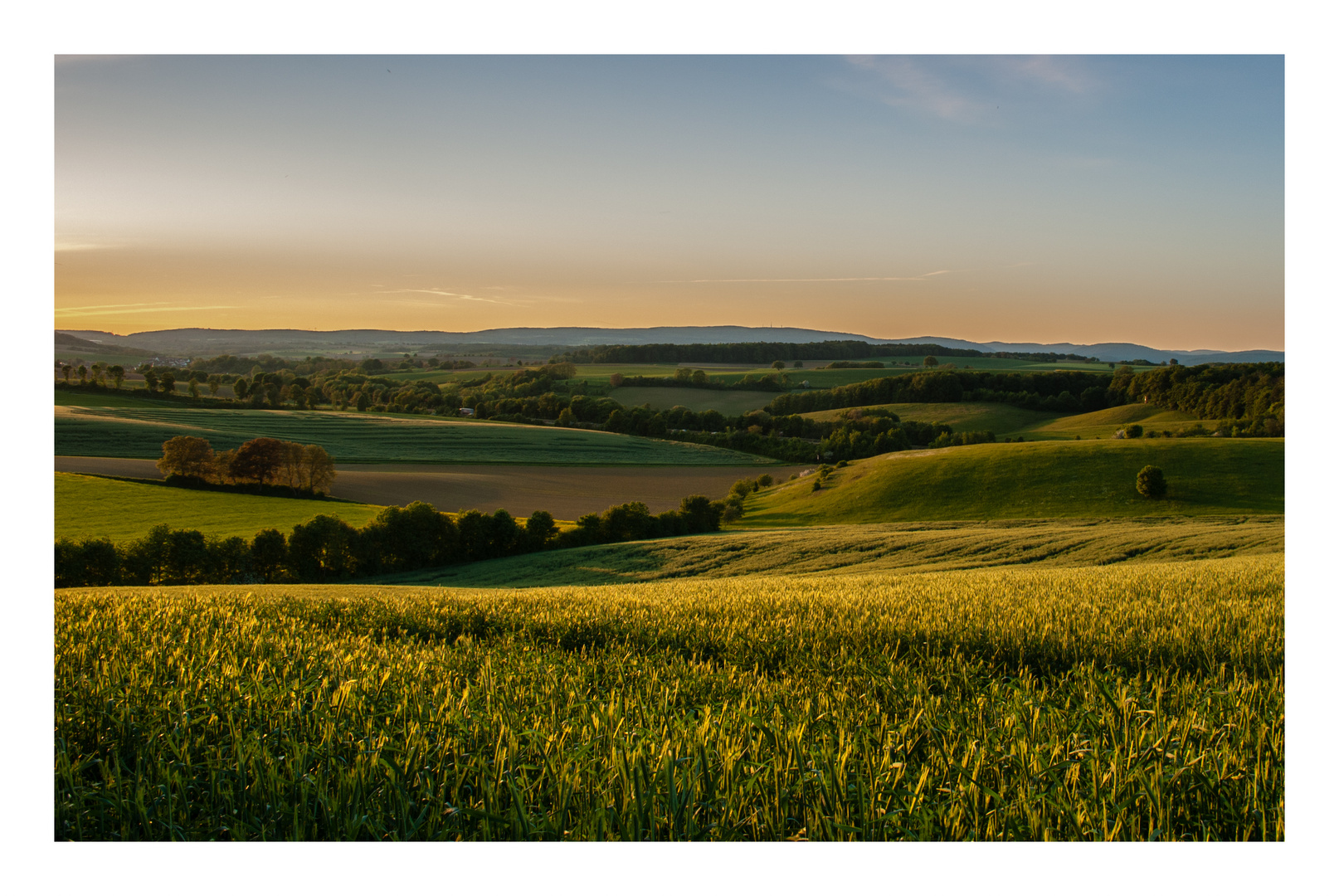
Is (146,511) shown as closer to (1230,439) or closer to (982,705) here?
→ (982,705)

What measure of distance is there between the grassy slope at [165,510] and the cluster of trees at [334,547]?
290 centimetres

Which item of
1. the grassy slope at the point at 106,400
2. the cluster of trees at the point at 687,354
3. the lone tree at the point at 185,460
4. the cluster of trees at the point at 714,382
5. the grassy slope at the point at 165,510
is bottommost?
the grassy slope at the point at 165,510

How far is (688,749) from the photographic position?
2617mm

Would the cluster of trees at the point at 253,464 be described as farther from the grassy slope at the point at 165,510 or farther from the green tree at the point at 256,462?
the grassy slope at the point at 165,510

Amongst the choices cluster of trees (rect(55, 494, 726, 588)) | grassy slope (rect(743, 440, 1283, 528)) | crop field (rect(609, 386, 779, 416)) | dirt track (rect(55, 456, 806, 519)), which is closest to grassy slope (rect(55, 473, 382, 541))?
dirt track (rect(55, 456, 806, 519))

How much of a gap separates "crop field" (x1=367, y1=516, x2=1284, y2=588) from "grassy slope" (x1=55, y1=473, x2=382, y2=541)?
32.1 feet

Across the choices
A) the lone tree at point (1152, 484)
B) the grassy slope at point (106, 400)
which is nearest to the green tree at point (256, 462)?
the grassy slope at point (106, 400)

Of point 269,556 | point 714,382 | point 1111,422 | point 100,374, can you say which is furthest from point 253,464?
point 1111,422

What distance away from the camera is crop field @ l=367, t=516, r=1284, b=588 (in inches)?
895

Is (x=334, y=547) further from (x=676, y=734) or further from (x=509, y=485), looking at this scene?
(x=676, y=734)

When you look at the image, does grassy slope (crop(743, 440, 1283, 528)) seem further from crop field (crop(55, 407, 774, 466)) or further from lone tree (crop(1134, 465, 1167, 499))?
crop field (crop(55, 407, 774, 466))

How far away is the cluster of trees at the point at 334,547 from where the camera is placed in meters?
32.6
